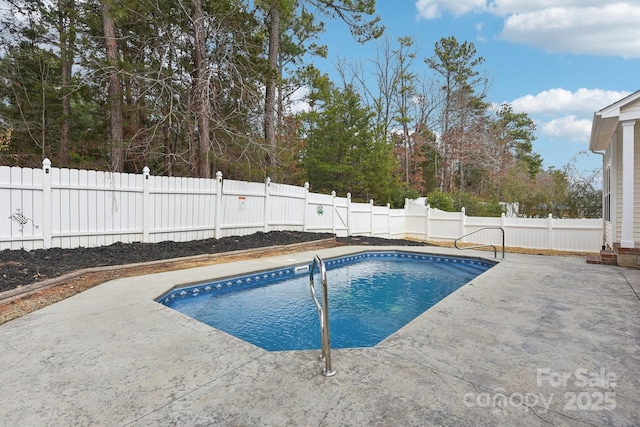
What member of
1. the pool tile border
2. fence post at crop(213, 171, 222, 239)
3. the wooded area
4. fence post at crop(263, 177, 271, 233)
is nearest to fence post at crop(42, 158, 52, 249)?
the wooded area

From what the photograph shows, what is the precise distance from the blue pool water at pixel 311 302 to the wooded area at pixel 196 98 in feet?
13.9

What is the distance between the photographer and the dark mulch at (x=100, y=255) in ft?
14.7

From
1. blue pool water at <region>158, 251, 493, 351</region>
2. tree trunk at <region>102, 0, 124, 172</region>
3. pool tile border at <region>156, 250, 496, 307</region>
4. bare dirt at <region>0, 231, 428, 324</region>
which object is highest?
tree trunk at <region>102, 0, 124, 172</region>

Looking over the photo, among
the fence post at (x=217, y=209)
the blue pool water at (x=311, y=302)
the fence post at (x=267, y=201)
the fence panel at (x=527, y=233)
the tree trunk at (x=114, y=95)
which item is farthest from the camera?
the fence panel at (x=527, y=233)

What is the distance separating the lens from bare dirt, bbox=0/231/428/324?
13.1 ft

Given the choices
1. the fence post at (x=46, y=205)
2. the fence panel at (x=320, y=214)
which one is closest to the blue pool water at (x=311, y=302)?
the fence post at (x=46, y=205)

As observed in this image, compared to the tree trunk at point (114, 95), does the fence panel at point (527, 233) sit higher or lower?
lower

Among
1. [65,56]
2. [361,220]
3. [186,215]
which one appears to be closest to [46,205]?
[186,215]

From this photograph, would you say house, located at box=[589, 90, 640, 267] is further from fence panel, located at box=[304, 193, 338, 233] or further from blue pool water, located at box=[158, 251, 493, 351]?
fence panel, located at box=[304, 193, 338, 233]

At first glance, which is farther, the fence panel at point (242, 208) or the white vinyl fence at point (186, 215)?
the fence panel at point (242, 208)

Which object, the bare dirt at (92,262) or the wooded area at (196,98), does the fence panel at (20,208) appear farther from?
the wooded area at (196,98)

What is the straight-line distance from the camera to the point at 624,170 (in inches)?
250

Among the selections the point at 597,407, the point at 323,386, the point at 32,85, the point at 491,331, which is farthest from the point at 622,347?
the point at 32,85

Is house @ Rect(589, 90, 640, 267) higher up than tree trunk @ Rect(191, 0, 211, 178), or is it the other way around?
tree trunk @ Rect(191, 0, 211, 178)
